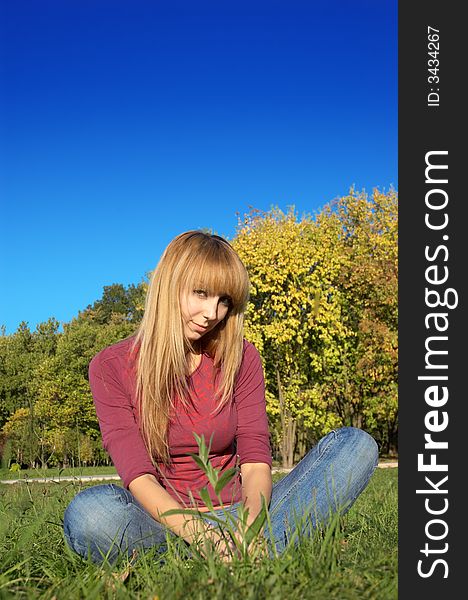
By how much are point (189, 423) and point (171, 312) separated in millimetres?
518

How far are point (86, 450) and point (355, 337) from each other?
20.7 m

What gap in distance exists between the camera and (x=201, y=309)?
10.2 feet

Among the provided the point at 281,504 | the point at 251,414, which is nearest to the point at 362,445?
the point at 281,504

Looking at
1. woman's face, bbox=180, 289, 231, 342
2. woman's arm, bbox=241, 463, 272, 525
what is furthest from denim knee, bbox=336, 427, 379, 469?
woman's face, bbox=180, 289, 231, 342

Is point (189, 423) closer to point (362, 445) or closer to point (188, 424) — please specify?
point (188, 424)

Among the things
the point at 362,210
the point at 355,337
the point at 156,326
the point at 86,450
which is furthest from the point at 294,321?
the point at 156,326

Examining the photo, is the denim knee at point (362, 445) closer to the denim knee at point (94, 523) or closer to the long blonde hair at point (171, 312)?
the long blonde hair at point (171, 312)

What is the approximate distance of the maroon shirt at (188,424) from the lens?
3074mm

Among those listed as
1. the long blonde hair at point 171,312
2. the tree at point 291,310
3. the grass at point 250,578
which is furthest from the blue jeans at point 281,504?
the tree at point 291,310

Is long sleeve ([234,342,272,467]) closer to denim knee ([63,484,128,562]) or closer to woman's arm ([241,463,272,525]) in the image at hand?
woman's arm ([241,463,272,525])

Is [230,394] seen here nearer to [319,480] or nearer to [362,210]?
[319,480]

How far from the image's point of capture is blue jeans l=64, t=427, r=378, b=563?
2770 mm

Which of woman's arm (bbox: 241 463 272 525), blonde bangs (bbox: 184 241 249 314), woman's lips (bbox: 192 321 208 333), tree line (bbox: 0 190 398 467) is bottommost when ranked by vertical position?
woman's arm (bbox: 241 463 272 525)

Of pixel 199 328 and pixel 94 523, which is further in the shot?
pixel 199 328
